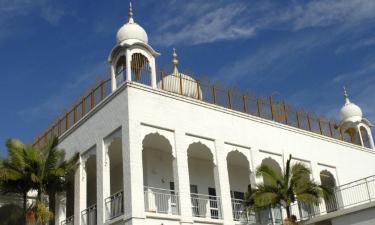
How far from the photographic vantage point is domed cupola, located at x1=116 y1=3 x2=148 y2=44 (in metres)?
23.0

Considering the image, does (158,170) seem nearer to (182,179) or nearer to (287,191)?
(182,179)

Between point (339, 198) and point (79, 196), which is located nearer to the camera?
point (79, 196)

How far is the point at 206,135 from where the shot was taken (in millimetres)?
22719

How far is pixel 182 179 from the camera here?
828 inches

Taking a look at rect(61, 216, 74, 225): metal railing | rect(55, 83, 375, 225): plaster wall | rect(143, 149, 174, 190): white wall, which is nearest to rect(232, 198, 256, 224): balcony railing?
rect(55, 83, 375, 225): plaster wall

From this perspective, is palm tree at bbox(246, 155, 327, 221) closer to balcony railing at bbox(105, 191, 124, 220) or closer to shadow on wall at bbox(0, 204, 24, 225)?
balcony railing at bbox(105, 191, 124, 220)

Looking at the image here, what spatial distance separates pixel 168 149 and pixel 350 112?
1465 cm

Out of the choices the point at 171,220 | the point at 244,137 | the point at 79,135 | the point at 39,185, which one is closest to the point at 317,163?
the point at 244,137

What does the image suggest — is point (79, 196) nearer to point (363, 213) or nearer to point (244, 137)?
point (244, 137)

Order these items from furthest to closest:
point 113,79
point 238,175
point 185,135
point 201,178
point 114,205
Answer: point 238,175, point 201,178, point 113,79, point 185,135, point 114,205

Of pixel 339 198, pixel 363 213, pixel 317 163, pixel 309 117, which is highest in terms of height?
pixel 309 117

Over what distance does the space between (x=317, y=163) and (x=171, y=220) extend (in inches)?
417

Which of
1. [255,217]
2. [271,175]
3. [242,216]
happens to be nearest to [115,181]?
[242,216]

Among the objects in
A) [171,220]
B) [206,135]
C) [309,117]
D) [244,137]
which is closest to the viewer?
[171,220]
